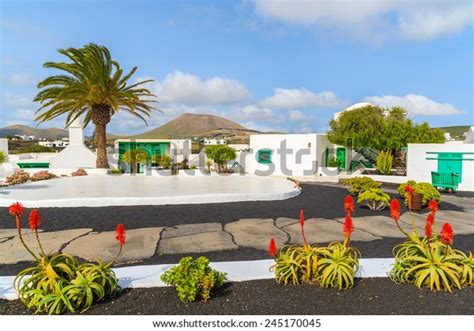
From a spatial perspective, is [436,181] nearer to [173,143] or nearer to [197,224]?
[197,224]

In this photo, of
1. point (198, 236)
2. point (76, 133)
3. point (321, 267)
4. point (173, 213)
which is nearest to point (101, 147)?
point (76, 133)

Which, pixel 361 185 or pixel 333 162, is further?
pixel 333 162

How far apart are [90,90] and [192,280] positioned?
59.4ft

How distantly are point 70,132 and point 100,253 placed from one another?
20.9 metres

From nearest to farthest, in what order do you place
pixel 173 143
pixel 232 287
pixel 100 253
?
1. pixel 232 287
2. pixel 100 253
3. pixel 173 143

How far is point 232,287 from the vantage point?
3516mm

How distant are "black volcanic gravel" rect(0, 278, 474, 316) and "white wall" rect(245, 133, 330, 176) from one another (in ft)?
64.1

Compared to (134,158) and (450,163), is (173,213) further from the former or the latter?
(450,163)

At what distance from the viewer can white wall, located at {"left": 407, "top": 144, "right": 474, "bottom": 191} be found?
14273mm

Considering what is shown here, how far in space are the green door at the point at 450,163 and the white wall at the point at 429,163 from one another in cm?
15

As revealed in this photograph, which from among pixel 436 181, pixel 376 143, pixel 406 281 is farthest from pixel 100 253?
pixel 376 143

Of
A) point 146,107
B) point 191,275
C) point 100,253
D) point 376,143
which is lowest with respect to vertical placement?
point 100,253

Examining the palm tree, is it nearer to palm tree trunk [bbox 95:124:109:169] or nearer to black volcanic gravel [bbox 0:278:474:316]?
palm tree trunk [bbox 95:124:109:169]

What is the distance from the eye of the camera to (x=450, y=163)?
14.8 meters
